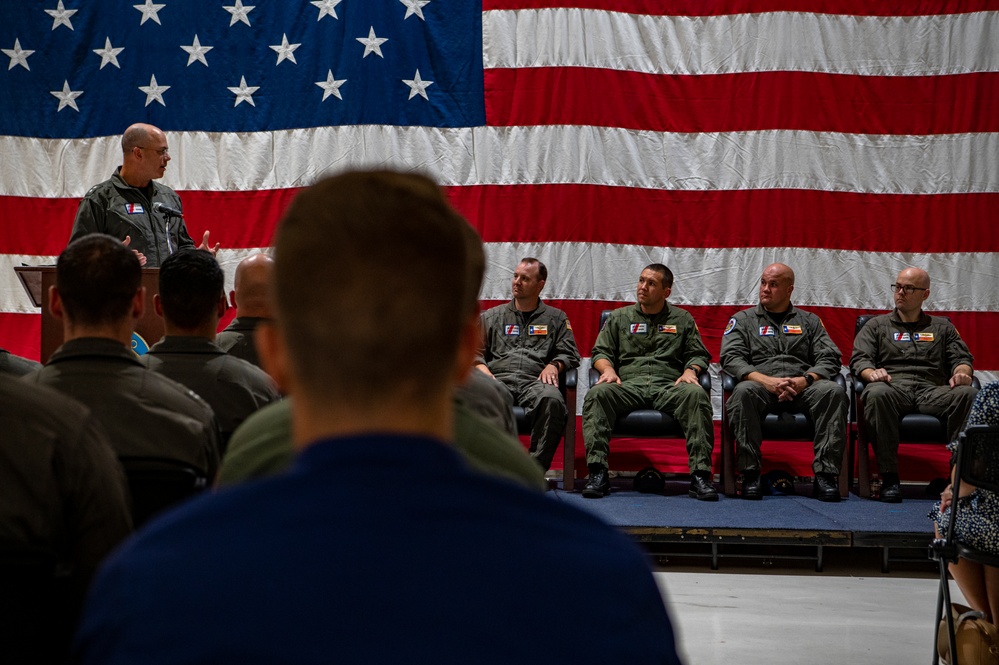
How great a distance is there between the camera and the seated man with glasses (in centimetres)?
512

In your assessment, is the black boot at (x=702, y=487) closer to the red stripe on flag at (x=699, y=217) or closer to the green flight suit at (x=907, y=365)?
the green flight suit at (x=907, y=365)

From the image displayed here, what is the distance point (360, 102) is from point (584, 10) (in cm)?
150

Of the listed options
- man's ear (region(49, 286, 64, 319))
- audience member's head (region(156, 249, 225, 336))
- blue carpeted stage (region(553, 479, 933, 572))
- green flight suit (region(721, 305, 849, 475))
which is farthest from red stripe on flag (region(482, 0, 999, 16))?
man's ear (region(49, 286, 64, 319))

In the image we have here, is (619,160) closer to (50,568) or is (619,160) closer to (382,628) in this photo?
(50,568)

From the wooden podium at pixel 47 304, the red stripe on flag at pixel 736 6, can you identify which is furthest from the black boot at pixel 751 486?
the wooden podium at pixel 47 304

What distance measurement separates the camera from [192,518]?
1.93ft

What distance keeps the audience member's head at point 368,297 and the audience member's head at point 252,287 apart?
2758mm

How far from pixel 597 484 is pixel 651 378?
0.74 metres

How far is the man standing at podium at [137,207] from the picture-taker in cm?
477

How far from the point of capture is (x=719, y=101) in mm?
5992

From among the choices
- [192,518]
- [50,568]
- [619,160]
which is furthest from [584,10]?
[192,518]

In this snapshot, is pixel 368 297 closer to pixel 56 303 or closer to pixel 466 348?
pixel 466 348

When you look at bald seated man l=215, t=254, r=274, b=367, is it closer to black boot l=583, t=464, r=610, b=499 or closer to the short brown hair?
black boot l=583, t=464, r=610, b=499

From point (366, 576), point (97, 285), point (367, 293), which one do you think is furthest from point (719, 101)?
point (366, 576)
